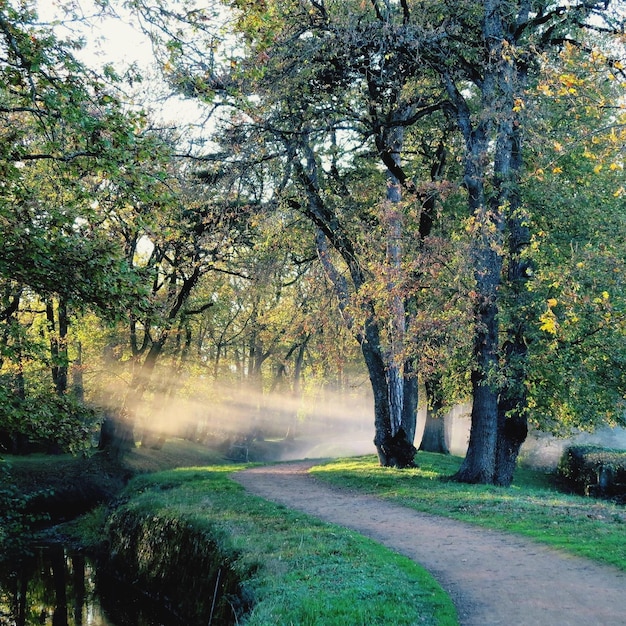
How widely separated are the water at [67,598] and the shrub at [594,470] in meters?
17.8

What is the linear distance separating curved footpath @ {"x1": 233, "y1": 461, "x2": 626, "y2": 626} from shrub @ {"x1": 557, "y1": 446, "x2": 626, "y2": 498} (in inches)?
536

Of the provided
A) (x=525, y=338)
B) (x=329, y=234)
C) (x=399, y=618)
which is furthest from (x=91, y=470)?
(x=399, y=618)

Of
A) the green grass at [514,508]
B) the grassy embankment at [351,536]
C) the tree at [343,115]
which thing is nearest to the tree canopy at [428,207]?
the tree at [343,115]

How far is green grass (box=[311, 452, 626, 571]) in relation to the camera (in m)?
10.5

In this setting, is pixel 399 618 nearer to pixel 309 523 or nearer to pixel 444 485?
pixel 309 523

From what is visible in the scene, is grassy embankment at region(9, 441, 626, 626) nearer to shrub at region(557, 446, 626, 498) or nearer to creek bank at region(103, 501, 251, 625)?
creek bank at region(103, 501, 251, 625)

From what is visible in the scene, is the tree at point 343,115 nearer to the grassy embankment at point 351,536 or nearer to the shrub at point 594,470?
the grassy embankment at point 351,536

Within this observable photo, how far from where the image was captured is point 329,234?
20750 mm

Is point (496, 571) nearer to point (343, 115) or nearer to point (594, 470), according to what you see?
point (343, 115)

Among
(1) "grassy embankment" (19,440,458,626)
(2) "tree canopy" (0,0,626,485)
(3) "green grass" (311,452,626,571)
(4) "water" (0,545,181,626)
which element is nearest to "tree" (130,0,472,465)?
(2) "tree canopy" (0,0,626,485)

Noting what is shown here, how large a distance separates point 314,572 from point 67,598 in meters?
8.17

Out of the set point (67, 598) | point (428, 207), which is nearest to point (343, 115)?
point (428, 207)

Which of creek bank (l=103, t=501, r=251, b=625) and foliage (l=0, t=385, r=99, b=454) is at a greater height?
foliage (l=0, t=385, r=99, b=454)

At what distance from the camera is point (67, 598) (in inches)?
556
